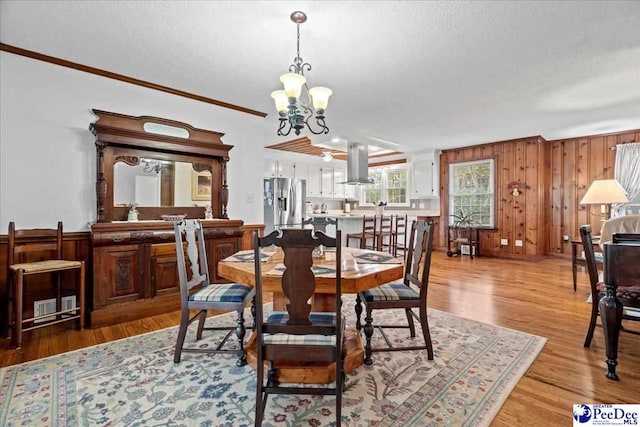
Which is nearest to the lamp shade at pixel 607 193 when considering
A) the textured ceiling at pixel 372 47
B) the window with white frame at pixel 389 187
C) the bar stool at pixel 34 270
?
the textured ceiling at pixel 372 47

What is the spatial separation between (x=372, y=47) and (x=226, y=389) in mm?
2692

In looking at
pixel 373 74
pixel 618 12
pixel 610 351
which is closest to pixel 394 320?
pixel 610 351

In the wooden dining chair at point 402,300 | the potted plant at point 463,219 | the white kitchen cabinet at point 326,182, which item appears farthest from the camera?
the white kitchen cabinet at point 326,182

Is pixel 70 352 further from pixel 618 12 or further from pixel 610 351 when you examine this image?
pixel 618 12

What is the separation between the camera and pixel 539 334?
257cm

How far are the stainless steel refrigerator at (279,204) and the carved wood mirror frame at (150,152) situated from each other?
8.27ft

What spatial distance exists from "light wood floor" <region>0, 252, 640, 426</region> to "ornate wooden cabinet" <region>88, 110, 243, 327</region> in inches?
10.4

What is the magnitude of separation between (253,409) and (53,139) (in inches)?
115

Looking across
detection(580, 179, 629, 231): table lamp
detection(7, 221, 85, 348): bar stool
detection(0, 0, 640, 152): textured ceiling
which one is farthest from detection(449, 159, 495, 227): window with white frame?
detection(7, 221, 85, 348): bar stool

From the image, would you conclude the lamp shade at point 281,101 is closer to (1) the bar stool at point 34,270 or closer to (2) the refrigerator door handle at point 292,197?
(1) the bar stool at point 34,270

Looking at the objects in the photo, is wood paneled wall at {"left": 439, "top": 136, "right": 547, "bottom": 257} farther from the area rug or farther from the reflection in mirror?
the reflection in mirror

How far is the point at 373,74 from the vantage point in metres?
3.14

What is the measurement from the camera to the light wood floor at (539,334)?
1701 millimetres

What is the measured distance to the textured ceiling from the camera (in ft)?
7.05
